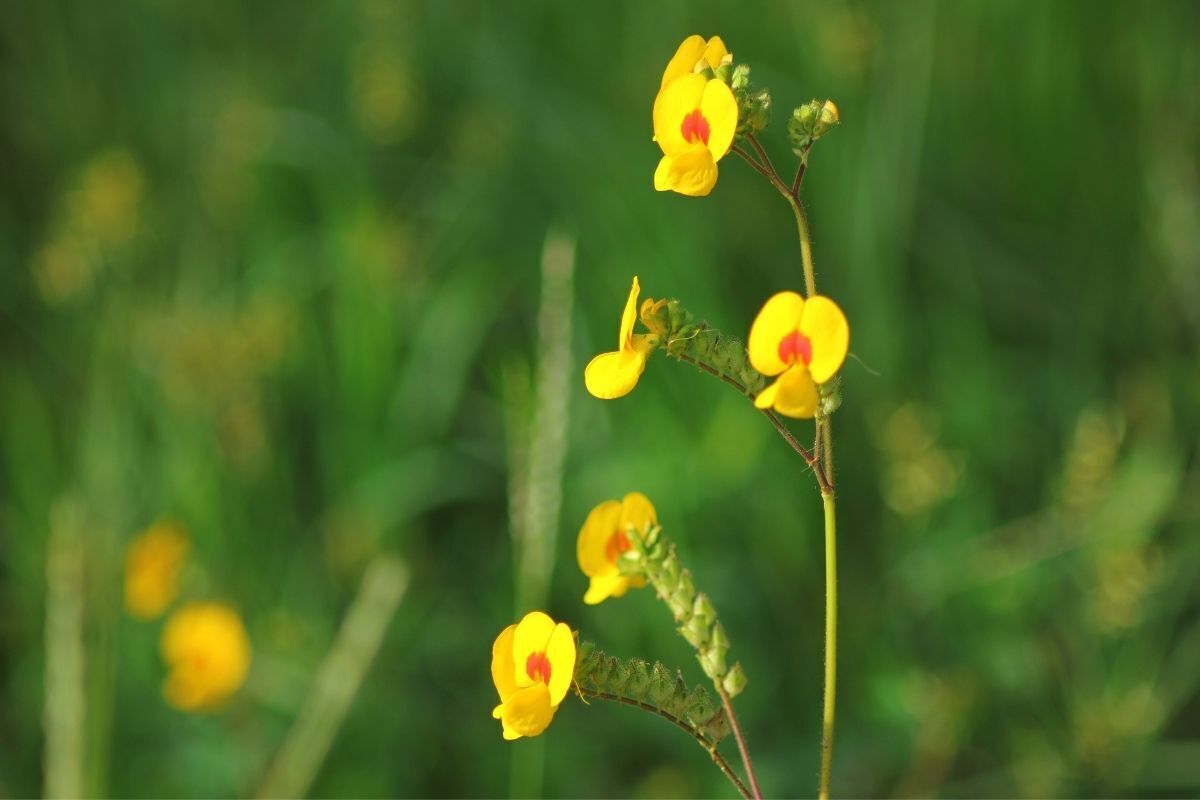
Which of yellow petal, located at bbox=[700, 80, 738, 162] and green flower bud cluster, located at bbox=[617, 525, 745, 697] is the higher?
yellow petal, located at bbox=[700, 80, 738, 162]

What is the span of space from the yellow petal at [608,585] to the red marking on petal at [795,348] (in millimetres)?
176

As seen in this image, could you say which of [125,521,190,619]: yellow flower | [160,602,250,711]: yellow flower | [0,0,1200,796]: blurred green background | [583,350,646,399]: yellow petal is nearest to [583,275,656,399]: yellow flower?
[583,350,646,399]: yellow petal

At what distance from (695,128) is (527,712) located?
0.32 metres

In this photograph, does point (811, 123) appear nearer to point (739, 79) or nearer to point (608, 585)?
point (739, 79)

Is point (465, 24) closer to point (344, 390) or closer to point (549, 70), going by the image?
point (549, 70)

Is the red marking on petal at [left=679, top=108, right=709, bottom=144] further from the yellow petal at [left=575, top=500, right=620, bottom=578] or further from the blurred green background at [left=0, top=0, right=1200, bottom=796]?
the blurred green background at [left=0, top=0, right=1200, bottom=796]

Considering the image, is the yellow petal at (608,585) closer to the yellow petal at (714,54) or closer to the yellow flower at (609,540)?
the yellow flower at (609,540)

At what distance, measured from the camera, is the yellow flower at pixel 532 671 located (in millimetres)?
668

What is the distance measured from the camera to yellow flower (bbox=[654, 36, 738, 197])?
673 mm

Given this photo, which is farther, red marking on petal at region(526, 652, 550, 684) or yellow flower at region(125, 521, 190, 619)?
yellow flower at region(125, 521, 190, 619)

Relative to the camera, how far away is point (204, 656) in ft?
5.90

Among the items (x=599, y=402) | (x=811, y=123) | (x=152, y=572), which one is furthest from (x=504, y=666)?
(x=599, y=402)

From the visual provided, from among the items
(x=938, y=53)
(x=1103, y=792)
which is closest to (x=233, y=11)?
(x=938, y=53)

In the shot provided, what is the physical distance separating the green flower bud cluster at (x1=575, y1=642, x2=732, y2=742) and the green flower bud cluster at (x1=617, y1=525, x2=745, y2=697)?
17 millimetres
